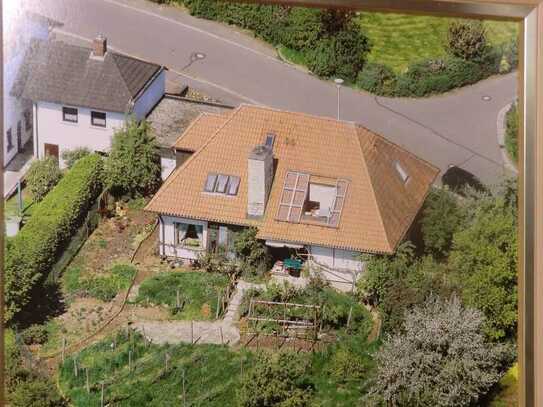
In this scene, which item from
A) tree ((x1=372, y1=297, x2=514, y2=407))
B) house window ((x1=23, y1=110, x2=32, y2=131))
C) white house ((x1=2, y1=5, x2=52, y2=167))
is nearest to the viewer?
white house ((x1=2, y1=5, x2=52, y2=167))

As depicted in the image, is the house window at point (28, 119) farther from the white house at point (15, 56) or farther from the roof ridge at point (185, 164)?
the roof ridge at point (185, 164)

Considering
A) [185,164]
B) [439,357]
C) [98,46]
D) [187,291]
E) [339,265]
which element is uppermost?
[98,46]

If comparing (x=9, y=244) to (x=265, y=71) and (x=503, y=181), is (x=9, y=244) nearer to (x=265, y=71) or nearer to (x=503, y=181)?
(x=265, y=71)

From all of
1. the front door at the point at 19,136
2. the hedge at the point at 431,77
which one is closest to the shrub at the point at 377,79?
the hedge at the point at 431,77

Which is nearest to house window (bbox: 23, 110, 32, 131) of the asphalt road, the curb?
the asphalt road

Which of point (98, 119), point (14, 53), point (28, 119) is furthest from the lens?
point (98, 119)

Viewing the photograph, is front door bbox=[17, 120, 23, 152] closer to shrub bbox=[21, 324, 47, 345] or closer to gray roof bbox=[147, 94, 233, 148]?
gray roof bbox=[147, 94, 233, 148]

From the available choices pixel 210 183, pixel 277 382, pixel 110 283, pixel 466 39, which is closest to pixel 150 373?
pixel 110 283

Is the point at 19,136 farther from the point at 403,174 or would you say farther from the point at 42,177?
the point at 403,174
